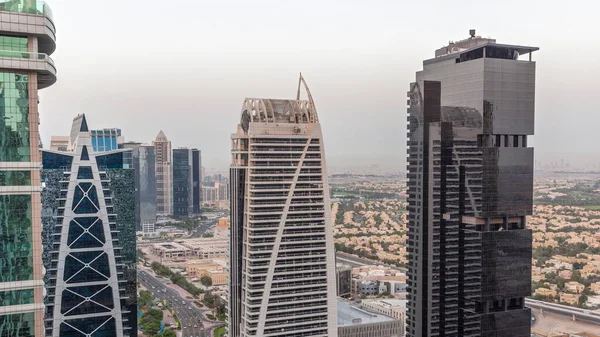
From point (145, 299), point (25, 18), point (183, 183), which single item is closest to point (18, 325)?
point (25, 18)

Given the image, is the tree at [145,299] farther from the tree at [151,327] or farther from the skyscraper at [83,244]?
the skyscraper at [83,244]

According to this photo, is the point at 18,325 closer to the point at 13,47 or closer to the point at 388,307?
the point at 13,47

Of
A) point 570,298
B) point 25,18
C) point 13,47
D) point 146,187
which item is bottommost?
point 570,298

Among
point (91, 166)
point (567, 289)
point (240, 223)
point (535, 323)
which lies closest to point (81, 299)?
point (91, 166)

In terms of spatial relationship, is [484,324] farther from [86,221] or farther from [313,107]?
[86,221]

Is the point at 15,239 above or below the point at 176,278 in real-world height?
above

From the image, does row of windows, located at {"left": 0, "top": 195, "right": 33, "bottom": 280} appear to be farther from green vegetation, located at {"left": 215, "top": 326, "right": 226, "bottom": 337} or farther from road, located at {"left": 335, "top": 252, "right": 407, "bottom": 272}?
road, located at {"left": 335, "top": 252, "right": 407, "bottom": 272}

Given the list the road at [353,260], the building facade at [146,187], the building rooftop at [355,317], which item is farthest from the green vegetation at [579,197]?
the building facade at [146,187]
